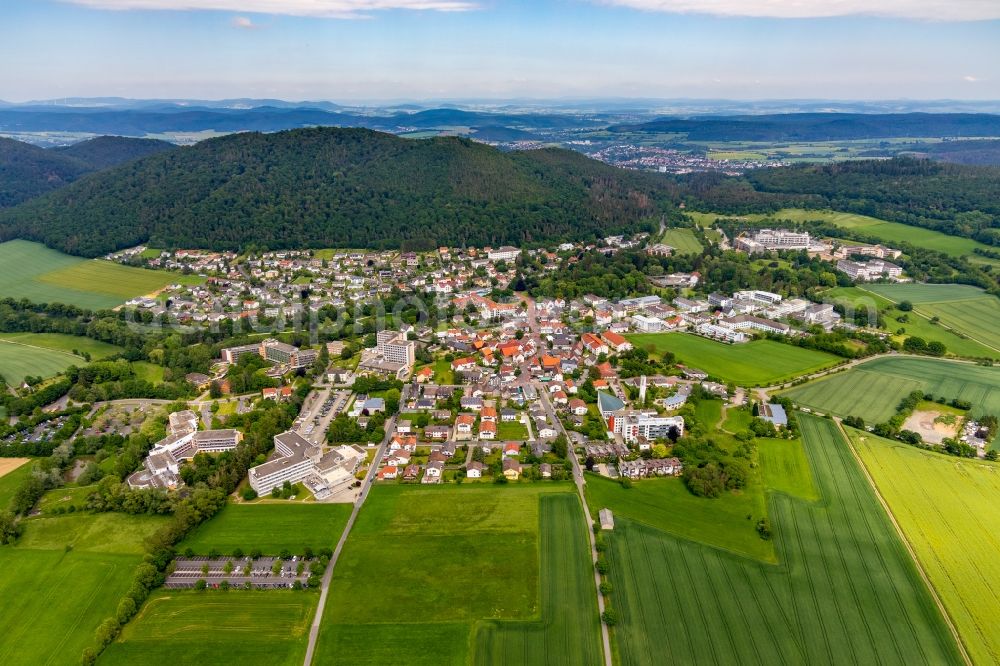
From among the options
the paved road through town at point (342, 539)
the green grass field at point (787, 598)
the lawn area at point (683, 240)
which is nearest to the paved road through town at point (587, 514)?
the green grass field at point (787, 598)

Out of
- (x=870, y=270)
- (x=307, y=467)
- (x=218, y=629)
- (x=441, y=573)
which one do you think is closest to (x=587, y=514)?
(x=441, y=573)

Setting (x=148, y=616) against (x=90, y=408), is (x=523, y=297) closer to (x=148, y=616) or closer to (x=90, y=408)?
(x=90, y=408)

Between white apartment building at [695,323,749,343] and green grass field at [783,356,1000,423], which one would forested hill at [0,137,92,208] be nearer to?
white apartment building at [695,323,749,343]

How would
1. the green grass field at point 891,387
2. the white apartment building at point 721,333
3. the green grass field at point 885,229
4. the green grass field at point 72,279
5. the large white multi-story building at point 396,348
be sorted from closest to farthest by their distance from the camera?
the green grass field at point 891,387, the large white multi-story building at point 396,348, the white apartment building at point 721,333, the green grass field at point 72,279, the green grass field at point 885,229

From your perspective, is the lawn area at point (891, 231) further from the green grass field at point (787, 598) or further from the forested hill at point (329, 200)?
the green grass field at point (787, 598)

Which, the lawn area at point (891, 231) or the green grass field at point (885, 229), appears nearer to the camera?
the green grass field at point (885, 229)

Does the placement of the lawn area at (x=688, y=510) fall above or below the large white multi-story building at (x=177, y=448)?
below

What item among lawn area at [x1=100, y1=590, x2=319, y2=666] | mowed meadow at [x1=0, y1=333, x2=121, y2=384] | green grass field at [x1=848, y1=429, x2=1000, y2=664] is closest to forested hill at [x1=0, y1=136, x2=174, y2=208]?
mowed meadow at [x1=0, y1=333, x2=121, y2=384]
